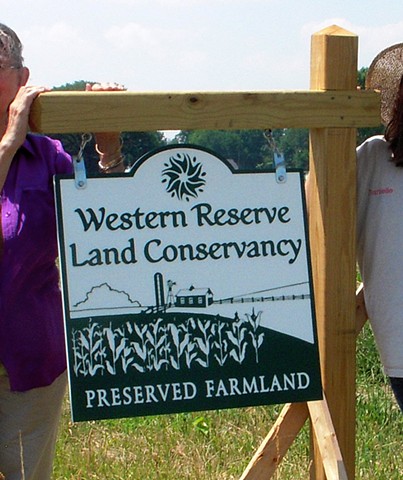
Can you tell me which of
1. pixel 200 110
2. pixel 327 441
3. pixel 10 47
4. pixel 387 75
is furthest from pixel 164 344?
pixel 387 75

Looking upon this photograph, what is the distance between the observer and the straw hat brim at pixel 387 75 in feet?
10.7

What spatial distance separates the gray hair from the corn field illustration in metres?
0.81

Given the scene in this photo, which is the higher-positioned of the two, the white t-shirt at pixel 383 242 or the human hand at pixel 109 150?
the human hand at pixel 109 150

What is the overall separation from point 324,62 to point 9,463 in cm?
157

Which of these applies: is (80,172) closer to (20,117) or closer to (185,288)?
(20,117)

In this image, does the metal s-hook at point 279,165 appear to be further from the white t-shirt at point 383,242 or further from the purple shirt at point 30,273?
the purple shirt at point 30,273

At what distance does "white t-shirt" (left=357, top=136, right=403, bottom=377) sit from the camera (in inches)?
120

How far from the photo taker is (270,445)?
119 inches

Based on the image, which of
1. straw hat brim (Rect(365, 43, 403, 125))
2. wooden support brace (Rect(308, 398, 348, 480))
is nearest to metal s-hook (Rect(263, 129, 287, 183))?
straw hat brim (Rect(365, 43, 403, 125))

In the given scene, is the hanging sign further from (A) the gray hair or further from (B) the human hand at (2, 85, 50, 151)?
(A) the gray hair

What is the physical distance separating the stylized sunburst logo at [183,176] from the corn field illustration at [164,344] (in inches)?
14.0

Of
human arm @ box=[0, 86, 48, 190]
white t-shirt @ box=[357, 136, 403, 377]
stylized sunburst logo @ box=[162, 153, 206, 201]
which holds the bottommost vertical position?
white t-shirt @ box=[357, 136, 403, 377]

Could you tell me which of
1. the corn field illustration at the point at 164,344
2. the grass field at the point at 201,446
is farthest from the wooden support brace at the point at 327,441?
the grass field at the point at 201,446

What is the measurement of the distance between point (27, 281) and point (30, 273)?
26 millimetres
